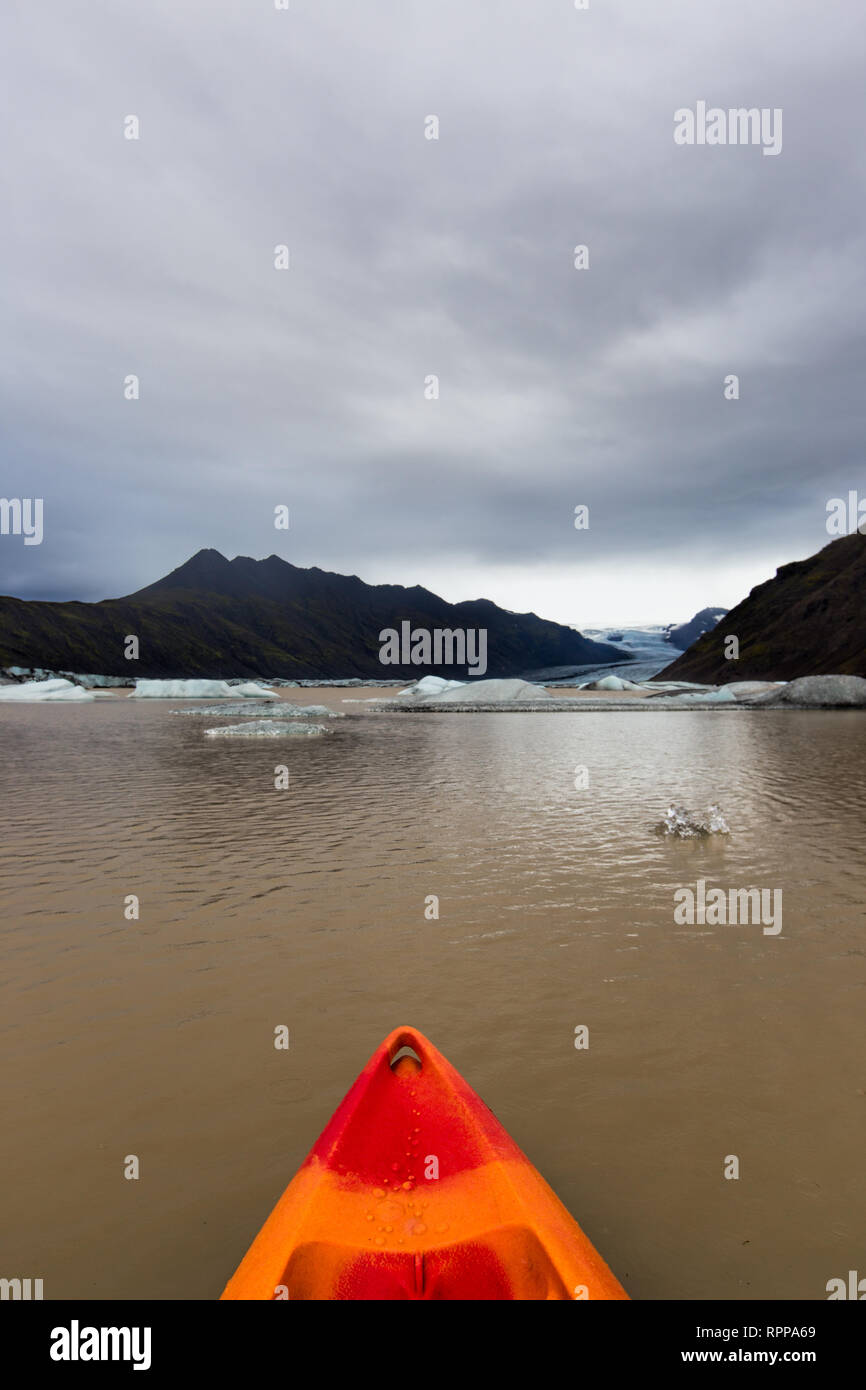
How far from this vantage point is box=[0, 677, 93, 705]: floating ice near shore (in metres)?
75.8

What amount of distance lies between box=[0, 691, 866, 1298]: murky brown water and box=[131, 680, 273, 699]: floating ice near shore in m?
77.8

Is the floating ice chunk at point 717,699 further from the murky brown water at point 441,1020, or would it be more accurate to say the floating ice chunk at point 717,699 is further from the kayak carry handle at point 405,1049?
the kayak carry handle at point 405,1049

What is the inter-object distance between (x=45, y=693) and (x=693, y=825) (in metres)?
80.9

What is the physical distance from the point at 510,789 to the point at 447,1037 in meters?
13.2

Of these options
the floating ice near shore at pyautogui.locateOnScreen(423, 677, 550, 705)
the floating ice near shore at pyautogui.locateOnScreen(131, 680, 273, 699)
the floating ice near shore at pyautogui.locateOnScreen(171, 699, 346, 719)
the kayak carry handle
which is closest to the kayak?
the kayak carry handle

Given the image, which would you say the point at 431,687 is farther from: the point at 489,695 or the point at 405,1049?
the point at 405,1049

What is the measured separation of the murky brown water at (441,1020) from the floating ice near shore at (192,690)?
7778cm

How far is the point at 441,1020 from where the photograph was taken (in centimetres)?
625

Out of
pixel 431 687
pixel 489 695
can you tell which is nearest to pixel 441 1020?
pixel 489 695

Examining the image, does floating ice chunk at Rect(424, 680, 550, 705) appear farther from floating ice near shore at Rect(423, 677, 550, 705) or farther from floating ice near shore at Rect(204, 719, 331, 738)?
floating ice near shore at Rect(204, 719, 331, 738)

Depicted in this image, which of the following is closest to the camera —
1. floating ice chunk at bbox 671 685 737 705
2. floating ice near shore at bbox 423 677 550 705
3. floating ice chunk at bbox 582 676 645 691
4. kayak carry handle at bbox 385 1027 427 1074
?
kayak carry handle at bbox 385 1027 427 1074

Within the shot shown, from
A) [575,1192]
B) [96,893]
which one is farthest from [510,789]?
[575,1192]

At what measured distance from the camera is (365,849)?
12.3 meters
